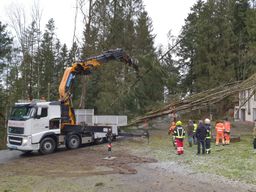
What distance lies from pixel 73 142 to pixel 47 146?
1.85 metres

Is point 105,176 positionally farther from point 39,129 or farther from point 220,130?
point 220,130

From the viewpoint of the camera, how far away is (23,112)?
45.8ft

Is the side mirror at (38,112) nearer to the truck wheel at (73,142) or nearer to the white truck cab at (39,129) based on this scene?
the white truck cab at (39,129)

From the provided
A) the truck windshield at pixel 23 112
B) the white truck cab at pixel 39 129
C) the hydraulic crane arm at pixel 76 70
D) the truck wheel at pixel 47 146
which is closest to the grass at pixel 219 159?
the white truck cab at pixel 39 129

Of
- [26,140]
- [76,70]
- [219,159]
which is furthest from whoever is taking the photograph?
[76,70]

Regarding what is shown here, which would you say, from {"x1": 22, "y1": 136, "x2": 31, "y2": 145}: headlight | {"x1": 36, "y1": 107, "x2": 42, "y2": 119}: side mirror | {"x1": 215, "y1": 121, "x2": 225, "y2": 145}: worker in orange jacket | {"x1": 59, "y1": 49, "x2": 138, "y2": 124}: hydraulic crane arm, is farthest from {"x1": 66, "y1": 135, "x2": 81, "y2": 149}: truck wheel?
{"x1": 215, "y1": 121, "x2": 225, "y2": 145}: worker in orange jacket

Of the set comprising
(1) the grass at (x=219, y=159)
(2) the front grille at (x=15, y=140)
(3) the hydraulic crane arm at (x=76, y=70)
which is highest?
(3) the hydraulic crane arm at (x=76, y=70)

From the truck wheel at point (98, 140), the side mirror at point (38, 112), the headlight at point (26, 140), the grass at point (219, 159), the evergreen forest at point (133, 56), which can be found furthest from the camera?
the evergreen forest at point (133, 56)

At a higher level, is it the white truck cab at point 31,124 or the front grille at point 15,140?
the white truck cab at point 31,124

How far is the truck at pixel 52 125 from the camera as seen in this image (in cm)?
1359

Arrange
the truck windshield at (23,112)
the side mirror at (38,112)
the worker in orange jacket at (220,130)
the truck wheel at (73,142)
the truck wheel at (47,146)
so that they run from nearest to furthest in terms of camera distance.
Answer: the truck windshield at (23,112) < the side mirror at (38,112) < the truck wheel at (47,146) < the worker in orange jacket at (220,130) < the truck wheel at (73,142)

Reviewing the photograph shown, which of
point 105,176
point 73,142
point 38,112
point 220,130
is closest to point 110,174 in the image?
point 105,176

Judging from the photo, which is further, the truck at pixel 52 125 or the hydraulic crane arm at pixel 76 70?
the hydraulic crane arm at pixel 76 70

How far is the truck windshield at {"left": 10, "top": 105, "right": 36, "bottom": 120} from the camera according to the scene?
13732 millimetres
